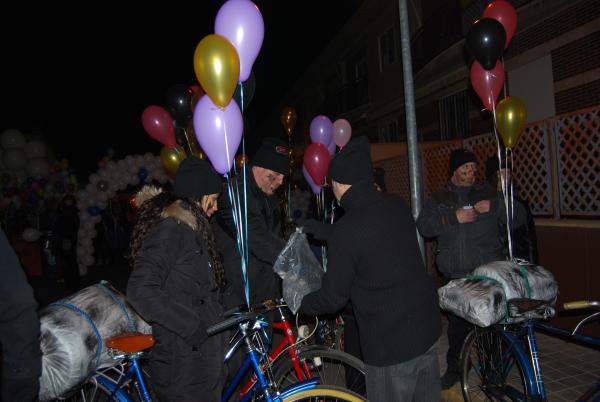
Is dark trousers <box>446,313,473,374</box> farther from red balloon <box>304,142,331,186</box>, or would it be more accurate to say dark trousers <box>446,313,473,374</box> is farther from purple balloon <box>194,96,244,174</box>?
red balloon <box>304,142,331,186</box>

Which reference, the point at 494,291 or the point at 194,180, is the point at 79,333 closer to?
the point at 194,180

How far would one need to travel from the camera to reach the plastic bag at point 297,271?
7.95 feet

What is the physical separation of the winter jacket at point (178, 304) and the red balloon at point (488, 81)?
10.2 ft

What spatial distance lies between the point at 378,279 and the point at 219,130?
176 cm

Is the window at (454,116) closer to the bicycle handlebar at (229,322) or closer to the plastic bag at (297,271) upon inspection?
the plastic bag at (297,271)

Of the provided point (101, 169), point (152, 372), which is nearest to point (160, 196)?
point (152, 372)

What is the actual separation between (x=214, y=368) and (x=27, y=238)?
10940mm

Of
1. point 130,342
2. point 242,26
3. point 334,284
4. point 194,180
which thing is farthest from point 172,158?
point 334,284

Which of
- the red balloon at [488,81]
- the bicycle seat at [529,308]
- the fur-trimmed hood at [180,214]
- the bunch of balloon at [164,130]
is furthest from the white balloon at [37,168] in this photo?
the bicycle seat at [529,308]

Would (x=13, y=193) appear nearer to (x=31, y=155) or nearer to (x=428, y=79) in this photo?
(x=31, y=155)

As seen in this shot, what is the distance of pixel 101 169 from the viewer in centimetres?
1111

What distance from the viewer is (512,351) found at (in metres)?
3.01

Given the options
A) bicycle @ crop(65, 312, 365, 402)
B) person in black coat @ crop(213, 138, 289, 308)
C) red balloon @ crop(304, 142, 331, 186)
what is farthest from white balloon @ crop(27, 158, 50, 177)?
bicycle @ crop(65, 312, 365, 402)

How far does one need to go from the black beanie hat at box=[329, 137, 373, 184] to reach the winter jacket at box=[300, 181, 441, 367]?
0.15ft
